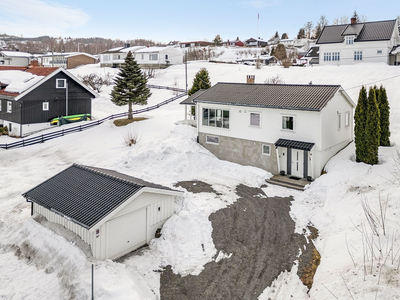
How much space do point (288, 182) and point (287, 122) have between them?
4.08 m

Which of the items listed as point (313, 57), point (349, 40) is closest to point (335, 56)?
point (349, 40)

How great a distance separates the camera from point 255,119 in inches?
881

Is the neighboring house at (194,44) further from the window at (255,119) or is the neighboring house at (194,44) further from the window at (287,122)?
the window at (287,122)

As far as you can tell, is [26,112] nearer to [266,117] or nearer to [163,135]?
[163,135]

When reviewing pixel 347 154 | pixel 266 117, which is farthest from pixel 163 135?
pixel 347 154

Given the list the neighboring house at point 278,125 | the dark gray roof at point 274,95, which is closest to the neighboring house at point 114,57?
the dark gray roof at point 274,95

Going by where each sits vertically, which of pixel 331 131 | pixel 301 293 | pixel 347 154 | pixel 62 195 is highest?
pixel 331 131

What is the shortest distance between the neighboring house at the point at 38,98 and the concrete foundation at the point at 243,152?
743 inches

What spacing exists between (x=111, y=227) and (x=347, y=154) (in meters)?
16.0

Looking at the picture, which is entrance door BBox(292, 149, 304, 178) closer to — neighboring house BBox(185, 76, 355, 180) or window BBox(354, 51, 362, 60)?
neighboring house BBox(185, 76, 355, 180)

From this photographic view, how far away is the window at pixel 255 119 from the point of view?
22.1 metres

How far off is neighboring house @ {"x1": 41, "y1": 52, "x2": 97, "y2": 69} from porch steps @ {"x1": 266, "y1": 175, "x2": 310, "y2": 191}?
76.1 m

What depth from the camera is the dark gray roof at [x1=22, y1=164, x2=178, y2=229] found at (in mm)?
11945

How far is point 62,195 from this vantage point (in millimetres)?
13703
